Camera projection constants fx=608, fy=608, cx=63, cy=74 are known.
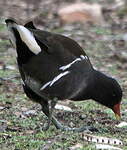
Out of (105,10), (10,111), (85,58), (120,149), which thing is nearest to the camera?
(120,149)

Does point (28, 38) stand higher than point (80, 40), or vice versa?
point (28, 38)

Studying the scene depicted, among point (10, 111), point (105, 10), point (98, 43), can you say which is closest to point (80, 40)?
point (98, 43)

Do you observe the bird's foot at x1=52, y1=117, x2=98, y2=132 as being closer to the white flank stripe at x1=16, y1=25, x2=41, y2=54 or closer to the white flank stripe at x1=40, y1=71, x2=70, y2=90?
the white flank stripe at x1=40, y1=71, x2=70, y2=90

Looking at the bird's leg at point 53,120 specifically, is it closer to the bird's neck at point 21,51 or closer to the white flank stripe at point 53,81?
the white flank stripe at point 53,81

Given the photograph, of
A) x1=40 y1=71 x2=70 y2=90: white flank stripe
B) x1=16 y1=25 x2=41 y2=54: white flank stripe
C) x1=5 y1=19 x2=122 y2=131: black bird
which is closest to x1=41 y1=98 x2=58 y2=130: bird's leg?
x1=5 y1=19 x2=122 y2=131: black bird

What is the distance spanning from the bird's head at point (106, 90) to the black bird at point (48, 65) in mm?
212

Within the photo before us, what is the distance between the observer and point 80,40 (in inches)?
446

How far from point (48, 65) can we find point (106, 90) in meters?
0.94

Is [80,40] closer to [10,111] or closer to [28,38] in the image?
[10,111]

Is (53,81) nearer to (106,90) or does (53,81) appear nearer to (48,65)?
(48,65)

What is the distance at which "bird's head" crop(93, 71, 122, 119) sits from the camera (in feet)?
20.5

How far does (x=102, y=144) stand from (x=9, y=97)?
2.43 meters

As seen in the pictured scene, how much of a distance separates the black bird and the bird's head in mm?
212

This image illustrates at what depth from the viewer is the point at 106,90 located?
6312 millimetres
